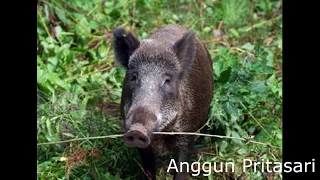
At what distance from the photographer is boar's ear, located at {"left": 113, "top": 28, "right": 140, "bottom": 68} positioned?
15.3 ft

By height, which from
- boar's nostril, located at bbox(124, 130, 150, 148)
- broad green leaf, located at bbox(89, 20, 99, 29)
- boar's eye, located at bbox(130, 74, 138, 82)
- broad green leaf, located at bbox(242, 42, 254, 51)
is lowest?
boar's nostril, located at bbox(124, 130, 150, 148)

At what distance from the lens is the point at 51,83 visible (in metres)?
5.64

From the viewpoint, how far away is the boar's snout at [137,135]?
3.79m

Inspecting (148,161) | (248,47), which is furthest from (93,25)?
(148,161)

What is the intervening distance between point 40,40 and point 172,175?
2.38 metres

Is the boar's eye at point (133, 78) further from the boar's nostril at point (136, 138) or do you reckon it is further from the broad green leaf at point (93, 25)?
the broad green leaf at point (93, 25)

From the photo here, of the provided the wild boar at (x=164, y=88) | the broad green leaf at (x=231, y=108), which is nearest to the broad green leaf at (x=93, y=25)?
the wild boar at (x=164, y=88)

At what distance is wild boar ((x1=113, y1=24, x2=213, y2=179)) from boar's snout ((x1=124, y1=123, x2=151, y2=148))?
0.06m

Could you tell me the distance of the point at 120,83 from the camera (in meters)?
6.05

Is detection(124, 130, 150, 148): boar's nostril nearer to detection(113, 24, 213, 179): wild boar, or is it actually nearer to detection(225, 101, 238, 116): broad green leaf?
detection(113, 24, 213, 179): wild boar

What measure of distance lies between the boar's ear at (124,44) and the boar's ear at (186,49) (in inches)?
11.4

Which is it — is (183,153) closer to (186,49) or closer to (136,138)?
(186,49)

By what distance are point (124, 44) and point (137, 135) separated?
113 cm

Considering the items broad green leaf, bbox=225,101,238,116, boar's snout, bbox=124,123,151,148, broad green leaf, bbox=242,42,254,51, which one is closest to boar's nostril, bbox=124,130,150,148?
boar's snout, bbox=124,123,151,148
